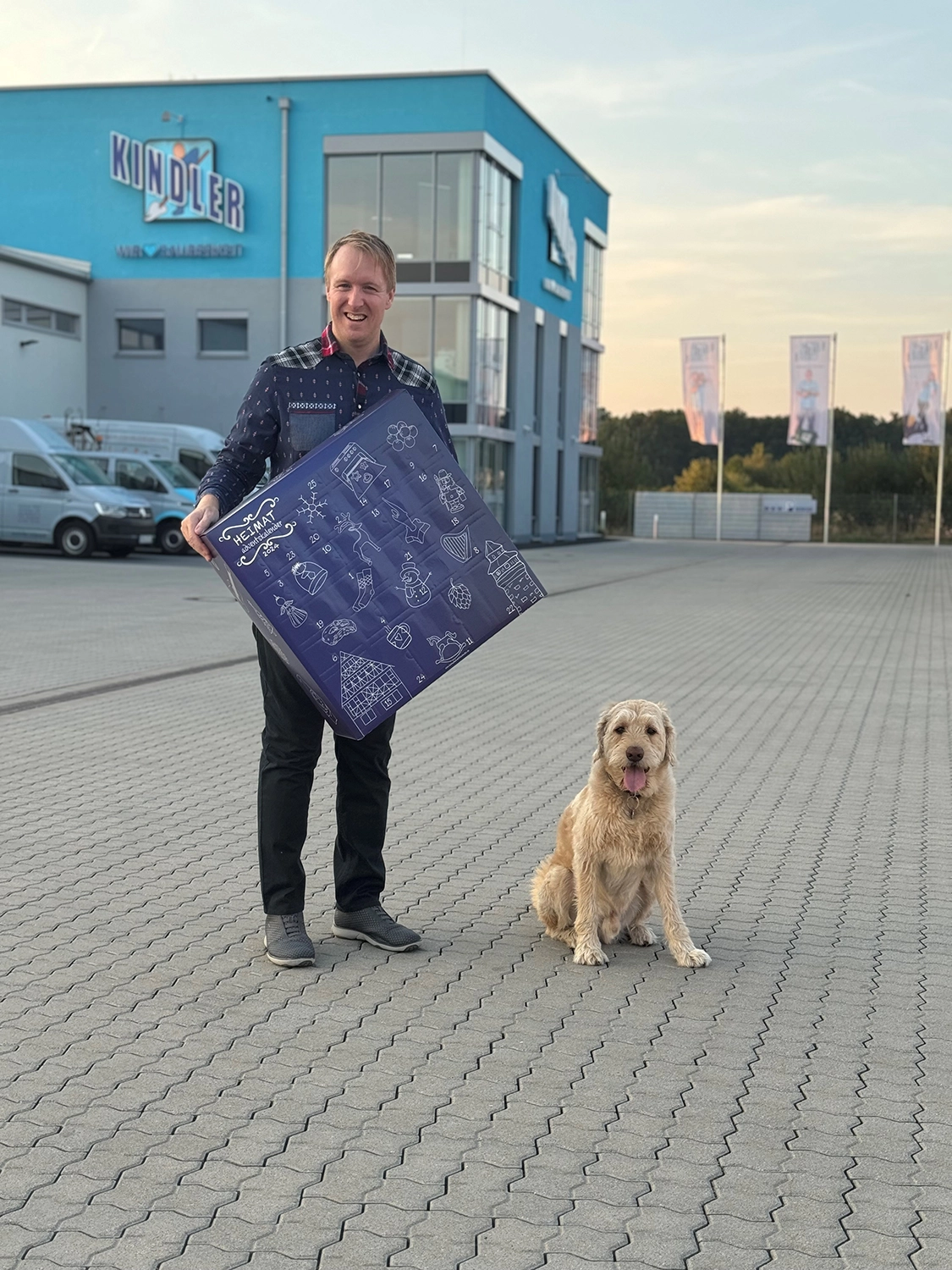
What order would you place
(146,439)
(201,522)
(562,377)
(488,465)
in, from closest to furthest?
(201,522) → (146,439) → (488,465) → (562,377)

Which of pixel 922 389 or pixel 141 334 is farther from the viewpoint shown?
pixel 922 389

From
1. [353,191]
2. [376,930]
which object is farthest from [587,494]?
[376,930]

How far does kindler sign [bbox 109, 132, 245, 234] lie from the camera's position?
3866cm

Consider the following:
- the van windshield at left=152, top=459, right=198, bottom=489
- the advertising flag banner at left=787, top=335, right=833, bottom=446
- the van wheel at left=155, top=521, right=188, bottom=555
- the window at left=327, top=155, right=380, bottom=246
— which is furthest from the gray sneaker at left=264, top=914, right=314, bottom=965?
the advertising flag banner at left=787, top=335, right=833, bottom=446

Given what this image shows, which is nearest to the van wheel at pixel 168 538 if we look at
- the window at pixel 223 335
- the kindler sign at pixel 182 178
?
the window at pixel 223 335

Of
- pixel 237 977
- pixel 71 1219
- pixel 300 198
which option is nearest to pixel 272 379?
pixel 237 977

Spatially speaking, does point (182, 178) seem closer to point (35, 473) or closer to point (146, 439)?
point (146, 439)

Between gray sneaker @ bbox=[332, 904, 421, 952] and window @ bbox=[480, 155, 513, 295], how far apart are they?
113 ft

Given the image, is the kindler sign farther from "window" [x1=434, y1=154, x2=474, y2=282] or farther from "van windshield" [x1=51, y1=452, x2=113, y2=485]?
"van windshield" [x1=51, y1=452, x2=113, y2=485]

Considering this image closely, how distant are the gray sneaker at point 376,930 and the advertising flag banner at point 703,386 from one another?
53694 millimetres

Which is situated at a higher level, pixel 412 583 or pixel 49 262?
pixel 49 262

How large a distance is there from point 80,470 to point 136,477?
1491mm

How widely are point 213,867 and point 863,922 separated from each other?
254cm

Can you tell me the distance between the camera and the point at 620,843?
466 centimetres
